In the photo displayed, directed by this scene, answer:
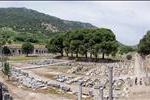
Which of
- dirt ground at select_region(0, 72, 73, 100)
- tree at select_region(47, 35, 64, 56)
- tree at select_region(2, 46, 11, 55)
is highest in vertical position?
tree at select_region(47, 35, 64, 56)

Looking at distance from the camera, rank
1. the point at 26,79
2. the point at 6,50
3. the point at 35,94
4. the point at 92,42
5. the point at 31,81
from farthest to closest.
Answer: the point at 6,50 < the point at 92,42 < the point at 26,79 < the point at 31,81 < the point at 35,94

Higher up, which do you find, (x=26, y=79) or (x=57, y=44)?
(x=57, y=44)

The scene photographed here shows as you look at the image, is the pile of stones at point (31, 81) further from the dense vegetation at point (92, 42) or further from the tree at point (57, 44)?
the tree at point (57, 44)

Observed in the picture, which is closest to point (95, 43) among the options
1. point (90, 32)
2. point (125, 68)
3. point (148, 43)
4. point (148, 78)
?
point (90, 32)

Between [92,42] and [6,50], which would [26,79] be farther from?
[6,50]

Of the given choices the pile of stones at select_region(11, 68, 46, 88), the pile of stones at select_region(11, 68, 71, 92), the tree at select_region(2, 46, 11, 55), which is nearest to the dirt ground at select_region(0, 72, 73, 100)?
the pile of stones at select_region(11, 68, 71, 92)

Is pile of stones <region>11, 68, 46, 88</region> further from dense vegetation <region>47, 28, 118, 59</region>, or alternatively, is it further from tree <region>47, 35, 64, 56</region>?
tree <region>47, 35, 64, 56</region>

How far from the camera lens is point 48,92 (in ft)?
193

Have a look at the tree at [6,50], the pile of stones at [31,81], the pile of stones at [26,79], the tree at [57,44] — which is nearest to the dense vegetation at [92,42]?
the tree at [57,44]

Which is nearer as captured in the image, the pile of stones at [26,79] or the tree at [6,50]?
the pile of stones at [26,79]

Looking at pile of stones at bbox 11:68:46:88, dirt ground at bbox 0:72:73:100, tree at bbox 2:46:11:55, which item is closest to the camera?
dirt ground at bbox 0:72:73:100

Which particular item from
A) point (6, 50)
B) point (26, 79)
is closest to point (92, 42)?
point (26, 79)

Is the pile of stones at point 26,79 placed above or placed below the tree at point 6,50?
above

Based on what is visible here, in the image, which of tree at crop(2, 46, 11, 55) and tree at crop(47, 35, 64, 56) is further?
tree at crop(2, 46, 11, 55)
